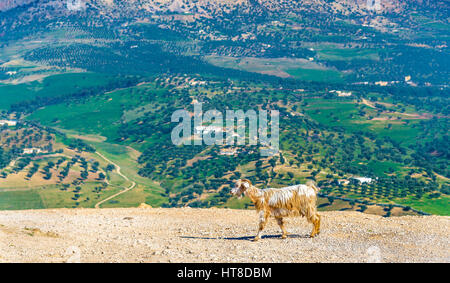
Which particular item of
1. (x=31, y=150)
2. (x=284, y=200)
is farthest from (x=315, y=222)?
(x=31, y=150)

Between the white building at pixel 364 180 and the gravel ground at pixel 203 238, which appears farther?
the white building at pixel 364 180

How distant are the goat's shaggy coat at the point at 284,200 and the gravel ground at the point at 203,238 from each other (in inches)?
42.9

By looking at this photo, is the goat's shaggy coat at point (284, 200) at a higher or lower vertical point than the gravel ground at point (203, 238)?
higher

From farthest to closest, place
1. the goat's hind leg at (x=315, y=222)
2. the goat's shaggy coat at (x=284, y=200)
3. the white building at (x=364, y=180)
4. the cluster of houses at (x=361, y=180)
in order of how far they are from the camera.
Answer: the white building at (x=364, y=180), the cluster of houses at (x=361, y=180), the goat's hind leg at (x=315, y=222), the goat's shaggy coat at (x=284, y=200)

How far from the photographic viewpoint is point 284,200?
20906 mm

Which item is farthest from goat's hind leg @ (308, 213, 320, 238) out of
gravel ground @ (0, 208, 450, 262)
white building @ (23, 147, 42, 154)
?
white building @ (23, 147, 42, 154)

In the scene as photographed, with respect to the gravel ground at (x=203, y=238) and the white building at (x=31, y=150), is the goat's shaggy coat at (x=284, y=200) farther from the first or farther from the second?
the white building at (x=31, y=150)

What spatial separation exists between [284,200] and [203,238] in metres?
4.03

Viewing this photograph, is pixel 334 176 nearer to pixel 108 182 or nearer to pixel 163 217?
pixel 108 182

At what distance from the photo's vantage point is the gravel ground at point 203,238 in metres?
18.3

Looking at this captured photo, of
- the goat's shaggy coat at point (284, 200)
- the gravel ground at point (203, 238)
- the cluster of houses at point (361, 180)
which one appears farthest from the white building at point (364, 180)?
the goat's shaggy coat at point (284, 200)

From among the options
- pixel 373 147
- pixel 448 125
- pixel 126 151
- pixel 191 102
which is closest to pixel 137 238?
pixel 126 151

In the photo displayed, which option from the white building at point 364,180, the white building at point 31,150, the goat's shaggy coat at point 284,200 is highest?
the goat's shaggy coat at point 284,200

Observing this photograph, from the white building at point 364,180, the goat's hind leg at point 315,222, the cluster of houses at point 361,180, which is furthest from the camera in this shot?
the white building at point 364,180
